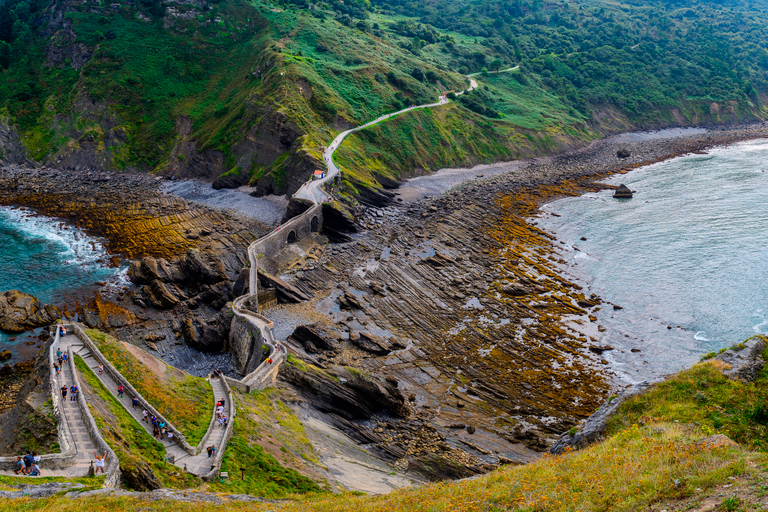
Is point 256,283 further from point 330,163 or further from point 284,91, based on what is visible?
point 284,91

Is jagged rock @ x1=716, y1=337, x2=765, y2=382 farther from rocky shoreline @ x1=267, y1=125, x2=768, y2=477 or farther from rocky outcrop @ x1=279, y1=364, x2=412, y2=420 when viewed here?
rocky outcrop @ x1=279, y1=364, x2=412, y2=420

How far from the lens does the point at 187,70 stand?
402 ft

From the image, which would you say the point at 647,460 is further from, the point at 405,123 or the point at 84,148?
the point at 84,148

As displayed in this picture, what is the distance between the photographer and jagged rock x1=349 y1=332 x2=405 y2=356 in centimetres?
5166

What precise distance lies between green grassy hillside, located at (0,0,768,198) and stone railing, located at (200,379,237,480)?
5402cm

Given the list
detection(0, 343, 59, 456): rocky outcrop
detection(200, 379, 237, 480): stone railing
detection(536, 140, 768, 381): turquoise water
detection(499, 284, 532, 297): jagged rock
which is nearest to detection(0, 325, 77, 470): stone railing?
detection(0, 343, 59, 456): rocky outcrop

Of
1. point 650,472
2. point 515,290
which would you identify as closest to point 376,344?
point 515,290

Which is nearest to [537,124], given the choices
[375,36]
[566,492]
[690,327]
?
[375,36]

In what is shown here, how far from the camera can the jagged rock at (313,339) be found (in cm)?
5062

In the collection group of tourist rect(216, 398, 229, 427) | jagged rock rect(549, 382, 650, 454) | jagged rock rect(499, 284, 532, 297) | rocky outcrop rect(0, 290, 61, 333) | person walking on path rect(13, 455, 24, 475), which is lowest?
rocky outcrop rect(0, 290, 61, 333)

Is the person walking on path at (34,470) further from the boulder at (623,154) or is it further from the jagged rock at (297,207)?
the boulder at (623,154)

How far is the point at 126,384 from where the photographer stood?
3431 cm

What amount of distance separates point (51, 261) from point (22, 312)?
15685mm

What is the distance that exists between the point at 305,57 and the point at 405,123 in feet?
97.4
